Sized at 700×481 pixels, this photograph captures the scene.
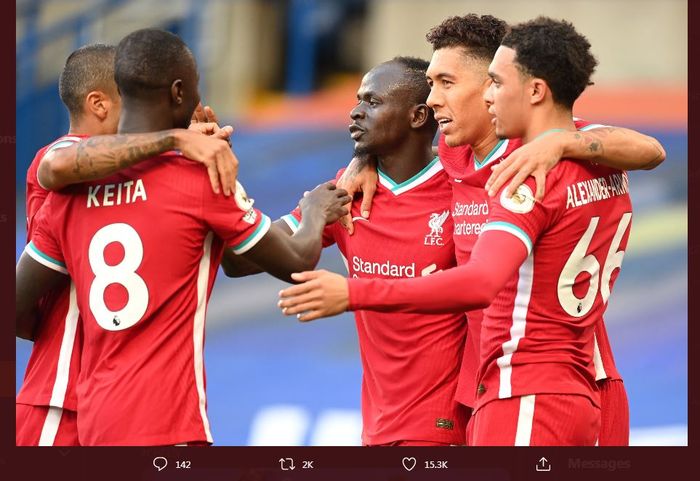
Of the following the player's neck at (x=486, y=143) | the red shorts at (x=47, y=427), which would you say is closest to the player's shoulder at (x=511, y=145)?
the player's neck at (x=486, y=143)

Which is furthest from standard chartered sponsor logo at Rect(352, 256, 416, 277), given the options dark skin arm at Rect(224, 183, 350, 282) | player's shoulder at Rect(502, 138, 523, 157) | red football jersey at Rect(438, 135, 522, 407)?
player's shoulder at Rect(502, 138, 523, 157)

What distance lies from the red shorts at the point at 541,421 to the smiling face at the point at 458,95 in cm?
121

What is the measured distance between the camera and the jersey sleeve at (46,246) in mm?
4805

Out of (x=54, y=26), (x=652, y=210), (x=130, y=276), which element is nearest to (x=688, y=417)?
(x=652, y=210)

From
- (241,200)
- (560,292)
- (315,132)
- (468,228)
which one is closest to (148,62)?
(241,200)

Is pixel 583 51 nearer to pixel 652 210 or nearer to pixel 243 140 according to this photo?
pixel 652 210

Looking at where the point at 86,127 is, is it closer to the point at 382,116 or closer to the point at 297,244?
the point at 297,244

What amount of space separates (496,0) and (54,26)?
4541 mm

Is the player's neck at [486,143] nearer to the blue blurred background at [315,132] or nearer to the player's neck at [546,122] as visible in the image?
the player's neck at [546,122]

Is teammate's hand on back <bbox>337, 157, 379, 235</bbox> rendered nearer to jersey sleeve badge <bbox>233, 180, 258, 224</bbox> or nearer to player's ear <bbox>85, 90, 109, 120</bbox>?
jersey sleeve badge <bbox>233, 180, 258, 224</bbox>

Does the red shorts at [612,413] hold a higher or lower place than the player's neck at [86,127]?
lower

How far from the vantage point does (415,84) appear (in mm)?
5684
